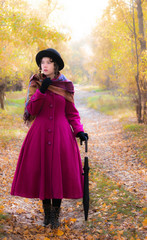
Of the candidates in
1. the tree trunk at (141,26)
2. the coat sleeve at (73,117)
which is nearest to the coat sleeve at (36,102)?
the coat sleeve at (73,117)

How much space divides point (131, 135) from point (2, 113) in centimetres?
852

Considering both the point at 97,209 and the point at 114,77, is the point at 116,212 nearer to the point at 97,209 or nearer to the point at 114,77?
the point at 97,209

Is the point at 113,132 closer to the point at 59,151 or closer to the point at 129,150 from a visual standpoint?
the point at 129,150

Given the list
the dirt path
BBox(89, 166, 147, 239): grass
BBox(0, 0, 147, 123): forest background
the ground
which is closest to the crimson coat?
the ground

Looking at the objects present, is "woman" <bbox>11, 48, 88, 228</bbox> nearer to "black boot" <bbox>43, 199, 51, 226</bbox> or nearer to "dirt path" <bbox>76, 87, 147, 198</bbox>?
"black boot" <bbox>43, 199, 51, 226</bbox>

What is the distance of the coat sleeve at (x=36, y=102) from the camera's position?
3.21m

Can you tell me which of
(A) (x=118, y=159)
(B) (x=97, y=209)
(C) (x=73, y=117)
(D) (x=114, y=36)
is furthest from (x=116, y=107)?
(C) (x=73, y=117)

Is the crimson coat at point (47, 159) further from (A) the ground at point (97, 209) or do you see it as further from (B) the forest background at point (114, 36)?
(B) the forest background at point (114, 36)

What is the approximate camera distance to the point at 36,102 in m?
3.24

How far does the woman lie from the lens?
10.6 ft

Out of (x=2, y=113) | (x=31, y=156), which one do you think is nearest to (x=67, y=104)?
(x=31, y=156)

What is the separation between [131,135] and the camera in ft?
33.2

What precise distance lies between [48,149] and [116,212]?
159 centimetres

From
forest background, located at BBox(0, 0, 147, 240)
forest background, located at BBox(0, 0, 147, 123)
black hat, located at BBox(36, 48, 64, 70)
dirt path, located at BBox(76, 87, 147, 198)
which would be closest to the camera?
black hat, located at BBox(36, 48, 64, 70)
